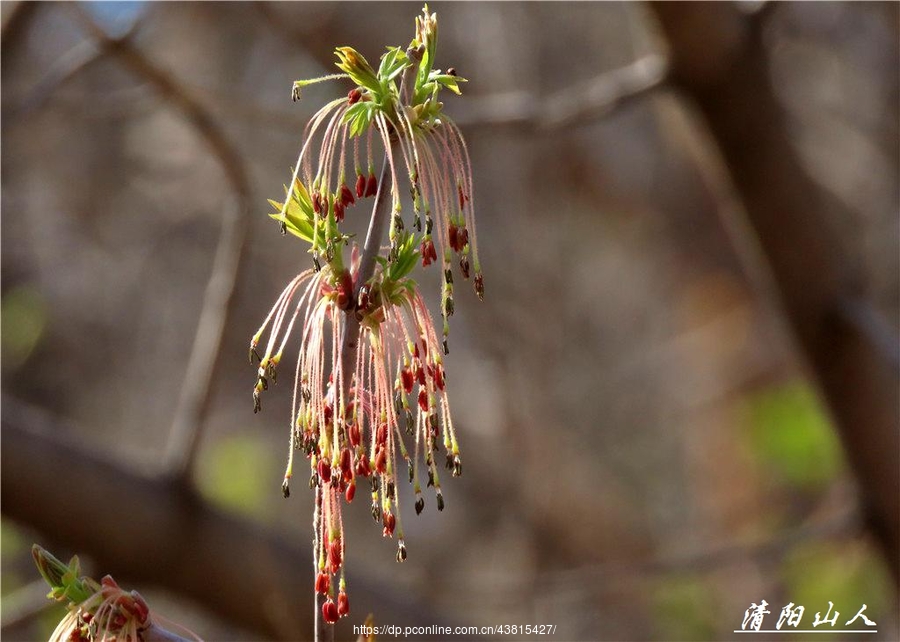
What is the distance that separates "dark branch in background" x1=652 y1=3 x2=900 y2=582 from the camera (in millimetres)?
2619

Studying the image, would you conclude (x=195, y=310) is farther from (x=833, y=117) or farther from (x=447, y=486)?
(x=833, y=117)

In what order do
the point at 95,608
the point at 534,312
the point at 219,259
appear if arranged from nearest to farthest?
the point at 95,608 < the point at 219,259 < the point at 534,312

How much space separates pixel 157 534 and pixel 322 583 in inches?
74.3

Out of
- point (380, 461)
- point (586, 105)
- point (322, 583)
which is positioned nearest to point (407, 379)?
point (380, 461)

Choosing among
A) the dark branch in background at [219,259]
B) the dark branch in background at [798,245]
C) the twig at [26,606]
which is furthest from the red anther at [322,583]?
the dark branch in background at [798,245]

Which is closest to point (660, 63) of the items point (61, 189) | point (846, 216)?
point (846, 216)

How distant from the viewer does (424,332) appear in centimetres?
86

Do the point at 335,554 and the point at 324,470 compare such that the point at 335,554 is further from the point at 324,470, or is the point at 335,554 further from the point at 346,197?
the point at 346,197

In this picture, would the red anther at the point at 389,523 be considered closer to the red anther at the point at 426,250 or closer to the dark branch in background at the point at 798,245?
the red anther at the point at 426,250

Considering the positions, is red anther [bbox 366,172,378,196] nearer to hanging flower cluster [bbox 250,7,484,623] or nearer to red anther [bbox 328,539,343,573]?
hanging flower cluster [bbox 250,7,484,623]

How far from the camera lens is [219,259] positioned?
253 centimetres

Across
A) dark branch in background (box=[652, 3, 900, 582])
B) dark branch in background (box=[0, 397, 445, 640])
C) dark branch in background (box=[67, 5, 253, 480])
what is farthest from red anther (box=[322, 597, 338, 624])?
dark branch in background (box=[652, 3, 900, 582])

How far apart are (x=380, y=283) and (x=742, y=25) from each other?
6.93 ft

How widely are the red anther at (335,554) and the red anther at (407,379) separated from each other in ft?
0.44
